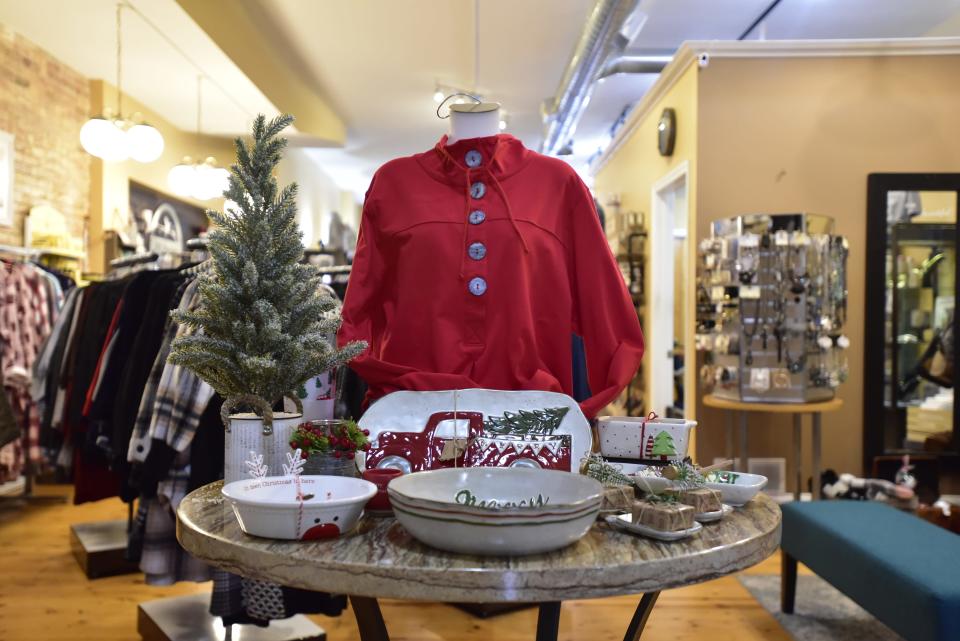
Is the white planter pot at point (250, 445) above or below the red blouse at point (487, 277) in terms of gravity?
below

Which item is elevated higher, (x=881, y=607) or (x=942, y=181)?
(x=942, y=181)

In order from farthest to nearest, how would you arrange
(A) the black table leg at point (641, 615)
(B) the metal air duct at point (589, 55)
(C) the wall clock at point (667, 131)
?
(C) the wall clock at point (667, 131) → (B) the metal air duct at point (589, 55) → (A) the black table leg at point (641, 615)

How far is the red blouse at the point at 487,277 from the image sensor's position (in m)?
1.68

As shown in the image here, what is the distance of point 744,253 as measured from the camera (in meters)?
4.23

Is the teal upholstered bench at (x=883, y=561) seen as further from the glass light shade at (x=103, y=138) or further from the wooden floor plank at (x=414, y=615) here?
the glass light shade at (x=103, y=138)

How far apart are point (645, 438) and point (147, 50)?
5.29 m

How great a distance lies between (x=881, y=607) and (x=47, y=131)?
5.85m

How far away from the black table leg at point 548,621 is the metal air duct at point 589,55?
12.5 feet

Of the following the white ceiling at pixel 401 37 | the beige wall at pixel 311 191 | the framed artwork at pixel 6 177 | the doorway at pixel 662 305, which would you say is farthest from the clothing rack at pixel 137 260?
the beige wall at pixel 311 191

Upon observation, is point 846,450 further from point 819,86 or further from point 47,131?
point 47,131

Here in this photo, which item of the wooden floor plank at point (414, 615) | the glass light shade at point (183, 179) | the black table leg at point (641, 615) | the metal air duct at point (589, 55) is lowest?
the wooden floor plank at point (414, 615)

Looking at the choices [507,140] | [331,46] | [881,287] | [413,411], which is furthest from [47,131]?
[881,287]

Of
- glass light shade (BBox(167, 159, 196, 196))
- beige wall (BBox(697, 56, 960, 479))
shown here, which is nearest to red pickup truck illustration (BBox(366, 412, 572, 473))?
beige wall (BBox(697, 56, 960, 479))

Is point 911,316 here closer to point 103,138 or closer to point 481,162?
point 481,162
